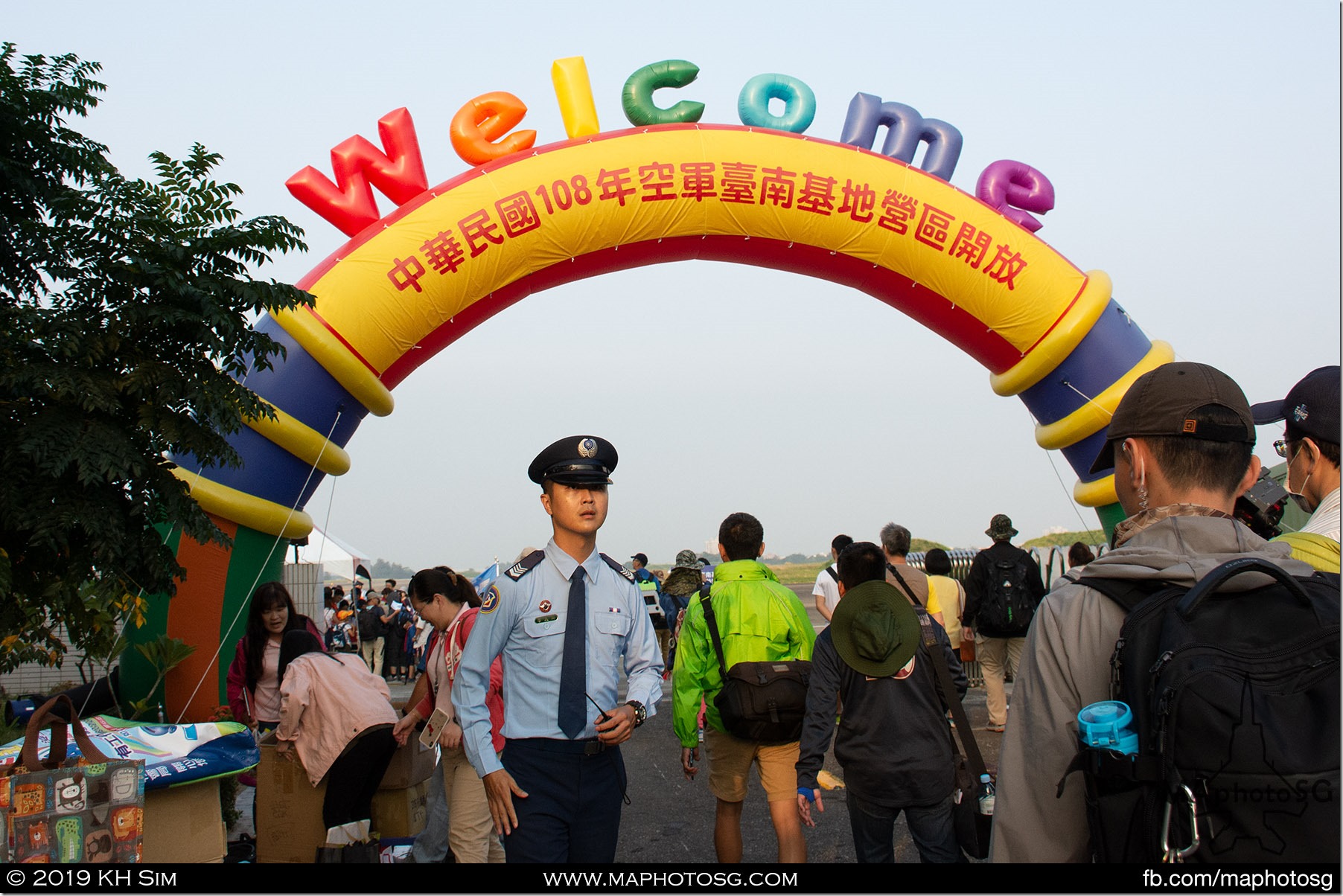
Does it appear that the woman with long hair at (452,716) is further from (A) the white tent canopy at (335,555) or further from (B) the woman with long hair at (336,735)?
(A) the white tent canopy at (335,555)

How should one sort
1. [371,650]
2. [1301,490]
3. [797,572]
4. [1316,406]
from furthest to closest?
→ [797,572] < [371,650] < [1301,490] < [1316,406]

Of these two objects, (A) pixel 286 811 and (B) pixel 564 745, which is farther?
(A) pixel 286 811

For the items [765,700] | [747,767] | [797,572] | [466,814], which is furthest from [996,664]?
[797,572]

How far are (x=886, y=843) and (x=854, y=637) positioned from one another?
78cm

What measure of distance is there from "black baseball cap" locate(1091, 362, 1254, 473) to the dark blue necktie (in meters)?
1.98

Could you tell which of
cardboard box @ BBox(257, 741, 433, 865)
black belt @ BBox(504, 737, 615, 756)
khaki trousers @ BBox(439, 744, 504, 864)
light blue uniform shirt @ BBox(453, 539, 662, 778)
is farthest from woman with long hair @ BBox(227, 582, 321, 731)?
black belt @ BBox(504, 737, 615, 756)

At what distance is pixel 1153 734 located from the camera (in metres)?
1.41

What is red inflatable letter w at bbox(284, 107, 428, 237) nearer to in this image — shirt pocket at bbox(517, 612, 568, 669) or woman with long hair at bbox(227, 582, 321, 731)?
woman with long hair at bbox(227, 582, 321, 731)

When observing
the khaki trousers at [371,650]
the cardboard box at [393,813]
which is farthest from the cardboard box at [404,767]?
the khaki trousers at [371,650]

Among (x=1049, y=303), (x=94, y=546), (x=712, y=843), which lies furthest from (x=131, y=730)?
(x=1049, y=303)

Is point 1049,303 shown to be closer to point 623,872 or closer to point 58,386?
point 623,872

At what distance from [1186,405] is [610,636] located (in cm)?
212

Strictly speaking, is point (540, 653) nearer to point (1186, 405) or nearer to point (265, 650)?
point (1186, 405)

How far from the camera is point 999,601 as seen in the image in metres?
7.93
